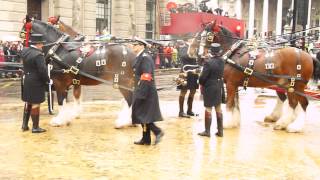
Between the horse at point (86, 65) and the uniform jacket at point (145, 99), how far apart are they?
210cm

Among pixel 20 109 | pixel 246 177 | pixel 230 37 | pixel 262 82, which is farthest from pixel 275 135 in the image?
pixel 20 109

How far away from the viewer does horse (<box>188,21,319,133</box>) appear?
40.0ft

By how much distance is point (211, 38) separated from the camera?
A: 12727mm

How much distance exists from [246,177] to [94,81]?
5545 millimetres

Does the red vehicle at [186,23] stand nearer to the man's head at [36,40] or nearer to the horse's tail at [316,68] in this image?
the horse's tail at [316,68]

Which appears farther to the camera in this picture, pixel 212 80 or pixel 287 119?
pixel 287 119

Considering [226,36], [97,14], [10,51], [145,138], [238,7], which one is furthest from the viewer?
→ [238,7]

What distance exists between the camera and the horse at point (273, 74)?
1219cm

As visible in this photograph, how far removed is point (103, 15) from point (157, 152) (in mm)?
25267

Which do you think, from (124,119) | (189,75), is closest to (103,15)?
(189,75)

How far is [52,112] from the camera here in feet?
46.5

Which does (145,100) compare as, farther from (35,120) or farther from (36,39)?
(36,39)

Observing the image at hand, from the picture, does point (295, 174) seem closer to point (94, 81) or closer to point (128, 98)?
point (128, 98)

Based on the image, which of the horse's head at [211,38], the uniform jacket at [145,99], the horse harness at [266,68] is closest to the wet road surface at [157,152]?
the uniform jacket at [145,99]
